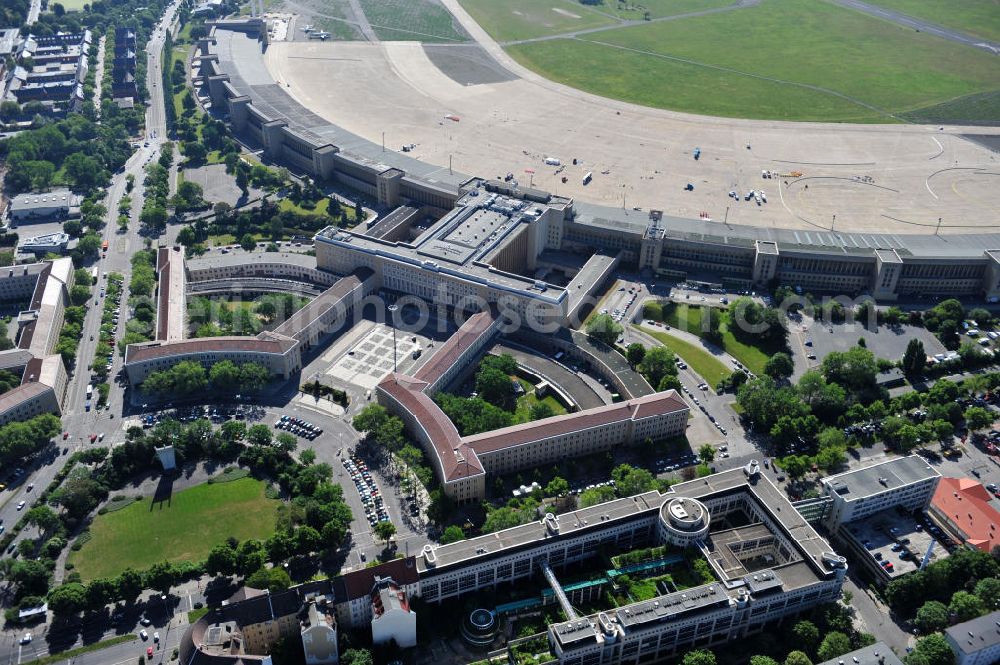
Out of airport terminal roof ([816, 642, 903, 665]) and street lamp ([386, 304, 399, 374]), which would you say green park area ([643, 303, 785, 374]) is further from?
airport terminal roof ([816, 642, 903, 665])

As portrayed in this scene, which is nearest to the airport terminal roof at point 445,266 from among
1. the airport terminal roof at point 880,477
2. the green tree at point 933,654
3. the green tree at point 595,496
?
the green tree at point 595,496

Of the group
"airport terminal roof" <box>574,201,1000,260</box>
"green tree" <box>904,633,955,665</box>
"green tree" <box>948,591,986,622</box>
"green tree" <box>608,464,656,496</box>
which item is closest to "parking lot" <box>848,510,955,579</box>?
"green tree" <box>948,591,986,622</box>

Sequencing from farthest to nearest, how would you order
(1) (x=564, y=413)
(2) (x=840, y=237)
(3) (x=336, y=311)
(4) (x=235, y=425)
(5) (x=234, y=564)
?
(2) (x=840, y=237)
(3) (x=336, y=311)
(1) (x=564, y=413)
(4) (x=235, y=425)
(5) (x=234, y=564)

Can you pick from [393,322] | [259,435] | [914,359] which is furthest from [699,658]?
[393,322]

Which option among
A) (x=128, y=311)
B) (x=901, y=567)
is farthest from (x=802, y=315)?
(x=128, y=311)

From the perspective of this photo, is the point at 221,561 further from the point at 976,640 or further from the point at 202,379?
the point at 976,640

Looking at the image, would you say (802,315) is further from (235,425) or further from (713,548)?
(235,425)

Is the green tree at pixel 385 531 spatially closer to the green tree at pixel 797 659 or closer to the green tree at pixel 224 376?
the green tree at pixel 224 376
